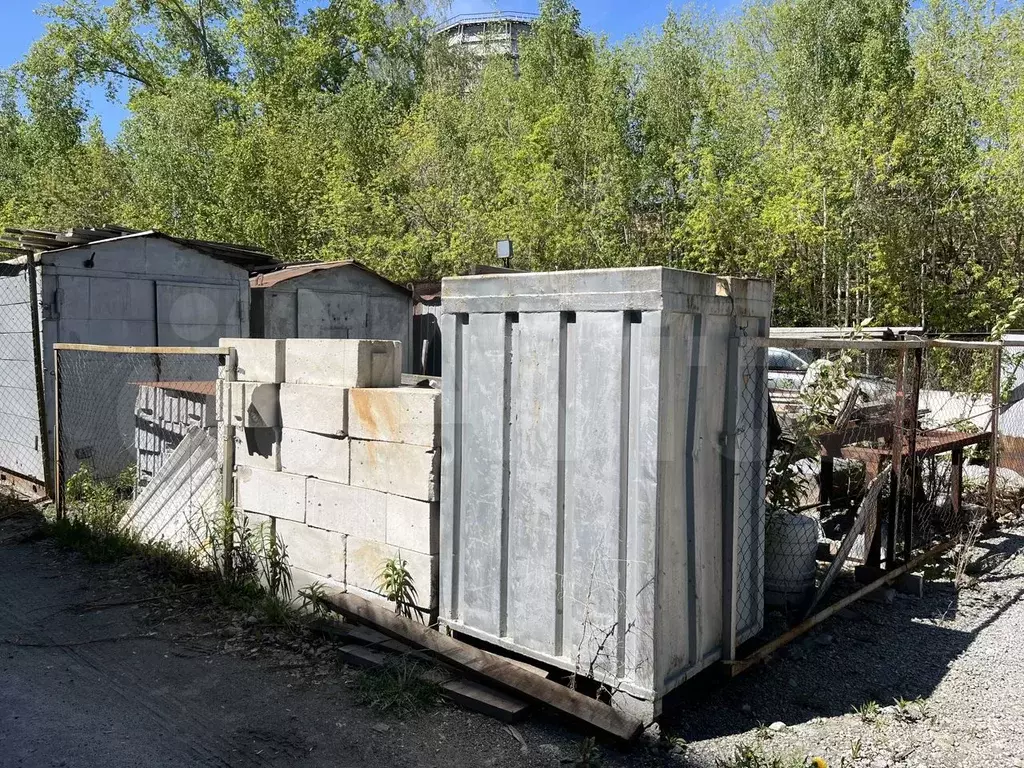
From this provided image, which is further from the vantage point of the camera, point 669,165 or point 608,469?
point 669,165

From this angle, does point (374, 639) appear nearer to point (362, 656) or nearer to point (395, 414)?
point (362, 656)

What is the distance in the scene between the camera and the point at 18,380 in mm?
8727

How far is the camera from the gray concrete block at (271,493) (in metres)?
5.05

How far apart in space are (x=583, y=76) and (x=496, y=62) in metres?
7.28

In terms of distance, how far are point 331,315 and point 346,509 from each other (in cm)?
796

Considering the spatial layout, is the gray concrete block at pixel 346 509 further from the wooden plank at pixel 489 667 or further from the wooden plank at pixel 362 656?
the wooden plank at pixel 362 656

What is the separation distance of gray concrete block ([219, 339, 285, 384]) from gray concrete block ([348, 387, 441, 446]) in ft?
2.46

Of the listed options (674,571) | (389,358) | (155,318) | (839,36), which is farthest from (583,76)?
(674,571)

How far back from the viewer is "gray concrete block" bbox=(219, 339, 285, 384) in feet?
16.9

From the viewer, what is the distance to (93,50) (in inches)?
1323

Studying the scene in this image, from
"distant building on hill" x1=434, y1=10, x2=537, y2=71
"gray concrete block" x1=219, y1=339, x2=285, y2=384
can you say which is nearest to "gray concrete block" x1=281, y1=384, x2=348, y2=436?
"gray concrete block" x1=219, y1=339, x2=285, y2=384

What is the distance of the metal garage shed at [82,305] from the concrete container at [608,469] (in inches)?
223

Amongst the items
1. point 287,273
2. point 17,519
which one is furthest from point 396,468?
point 287,273

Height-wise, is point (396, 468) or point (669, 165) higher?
point (669, 165)
